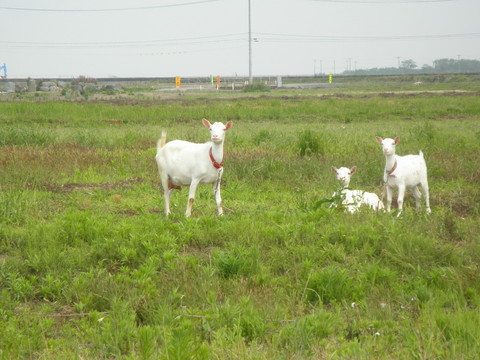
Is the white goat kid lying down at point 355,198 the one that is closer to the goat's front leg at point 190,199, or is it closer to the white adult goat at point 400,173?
the white adult goat at point 400,173

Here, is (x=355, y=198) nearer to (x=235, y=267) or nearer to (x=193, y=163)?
(x=193, y=163)

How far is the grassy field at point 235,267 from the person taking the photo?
563cm

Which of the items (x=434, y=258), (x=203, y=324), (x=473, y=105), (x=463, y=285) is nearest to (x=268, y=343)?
(x=203, y=324)

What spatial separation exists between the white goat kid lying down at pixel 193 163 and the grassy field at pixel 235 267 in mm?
603

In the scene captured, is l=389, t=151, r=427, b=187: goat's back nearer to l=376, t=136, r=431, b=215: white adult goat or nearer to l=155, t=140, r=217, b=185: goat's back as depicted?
l=376, t=136, r=431, b=215: white adult goat

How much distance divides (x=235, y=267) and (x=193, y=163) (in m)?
3.16

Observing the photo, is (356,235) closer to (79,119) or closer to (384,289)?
(384,289)

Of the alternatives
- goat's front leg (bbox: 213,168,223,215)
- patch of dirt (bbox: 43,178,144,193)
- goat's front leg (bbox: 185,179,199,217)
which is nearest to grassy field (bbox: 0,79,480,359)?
patch of dirt (bbox: 43,178,144,193)

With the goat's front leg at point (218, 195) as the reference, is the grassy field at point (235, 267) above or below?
below

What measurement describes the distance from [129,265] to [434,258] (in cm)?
385

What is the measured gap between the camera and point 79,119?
27.2 metres

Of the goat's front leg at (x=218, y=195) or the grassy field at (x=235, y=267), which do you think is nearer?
the grassy field at (x=235, y=267)

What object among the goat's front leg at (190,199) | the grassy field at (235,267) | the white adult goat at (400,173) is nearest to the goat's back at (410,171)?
the white adult goat at (400,173)

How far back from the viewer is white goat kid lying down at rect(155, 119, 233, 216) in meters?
10.1
